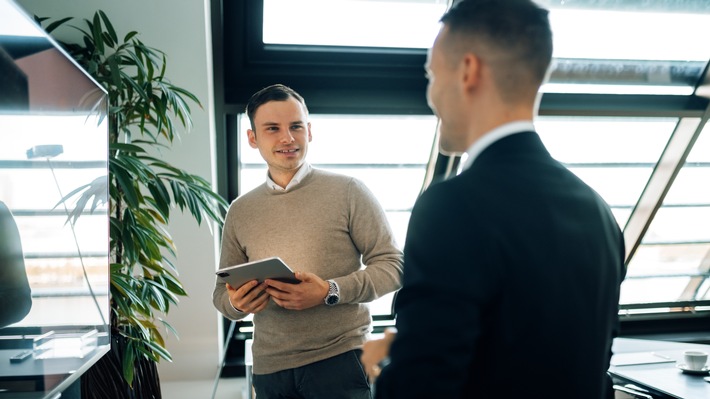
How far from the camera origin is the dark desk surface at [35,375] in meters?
1.50

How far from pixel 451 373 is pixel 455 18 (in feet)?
1.86

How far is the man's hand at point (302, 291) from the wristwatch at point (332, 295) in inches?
0.5

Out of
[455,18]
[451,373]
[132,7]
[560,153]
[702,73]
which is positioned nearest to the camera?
[451,373]

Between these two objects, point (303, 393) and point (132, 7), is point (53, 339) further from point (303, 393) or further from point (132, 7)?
point (132, 7)

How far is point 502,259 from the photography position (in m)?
0.95

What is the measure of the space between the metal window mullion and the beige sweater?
3160 millimetres

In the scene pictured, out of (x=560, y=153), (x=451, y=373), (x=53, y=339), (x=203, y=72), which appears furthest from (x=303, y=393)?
(x=560, y=153)

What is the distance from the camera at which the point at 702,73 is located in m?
4.46

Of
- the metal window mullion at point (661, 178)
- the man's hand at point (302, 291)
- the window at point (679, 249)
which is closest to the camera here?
the man's hand at point (302, 291)

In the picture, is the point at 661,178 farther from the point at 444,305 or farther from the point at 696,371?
the point at 444,305

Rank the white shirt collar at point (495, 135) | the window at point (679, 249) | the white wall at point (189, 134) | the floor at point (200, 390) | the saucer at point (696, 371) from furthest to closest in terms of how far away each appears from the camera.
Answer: the window at point (679, 249) → the floor at point (200, 390) → the white wall at point (189, 134) → the saucer at point (696, 371) → the white shirt collar at point (495, 135)

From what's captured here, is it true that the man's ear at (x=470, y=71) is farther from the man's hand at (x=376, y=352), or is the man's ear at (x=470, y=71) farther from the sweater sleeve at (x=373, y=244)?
the sweater sleeve at (x=373, y=244)

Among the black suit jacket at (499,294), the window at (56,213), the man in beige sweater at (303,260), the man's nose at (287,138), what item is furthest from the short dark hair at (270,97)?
the black suit jacket at (499,294)

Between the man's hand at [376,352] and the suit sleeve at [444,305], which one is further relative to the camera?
the man's hand at [376,352]
